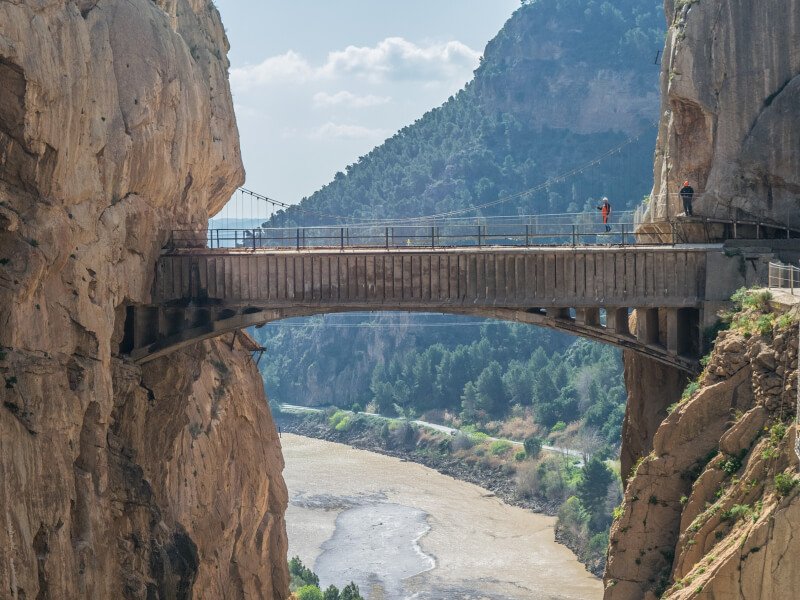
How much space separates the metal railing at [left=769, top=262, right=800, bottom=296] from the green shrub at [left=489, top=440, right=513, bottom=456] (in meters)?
61.7

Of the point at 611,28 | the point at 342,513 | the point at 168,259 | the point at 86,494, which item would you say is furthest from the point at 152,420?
the point at 611,28

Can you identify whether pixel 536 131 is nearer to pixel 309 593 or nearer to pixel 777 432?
pixel 309 593

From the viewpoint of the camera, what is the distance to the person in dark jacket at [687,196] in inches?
1226

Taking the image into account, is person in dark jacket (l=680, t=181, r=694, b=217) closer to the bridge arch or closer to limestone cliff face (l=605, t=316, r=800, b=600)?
the bridge arch

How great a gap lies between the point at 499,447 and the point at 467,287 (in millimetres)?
60787

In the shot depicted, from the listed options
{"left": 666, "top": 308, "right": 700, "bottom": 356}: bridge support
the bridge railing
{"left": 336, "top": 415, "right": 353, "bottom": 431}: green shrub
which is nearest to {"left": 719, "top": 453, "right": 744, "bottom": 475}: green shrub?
{"left": 666, "top": 308, "right": 700, "bottom": 356}: bridge support

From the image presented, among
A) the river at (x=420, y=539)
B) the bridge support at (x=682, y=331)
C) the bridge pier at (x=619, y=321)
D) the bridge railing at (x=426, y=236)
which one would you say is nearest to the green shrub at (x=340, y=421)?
the river at (x=420, y=539)

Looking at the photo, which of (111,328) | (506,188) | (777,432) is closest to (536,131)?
(506,188)

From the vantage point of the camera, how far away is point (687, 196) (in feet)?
102

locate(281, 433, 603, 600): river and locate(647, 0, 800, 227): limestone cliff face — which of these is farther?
locate(281, 433, 603, 600): river

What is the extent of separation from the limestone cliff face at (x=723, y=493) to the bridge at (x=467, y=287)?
9.24 ft

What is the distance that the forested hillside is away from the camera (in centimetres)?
10625

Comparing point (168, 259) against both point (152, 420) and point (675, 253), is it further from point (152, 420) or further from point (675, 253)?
point (675, 253)

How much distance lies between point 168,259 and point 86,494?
6630 mm
